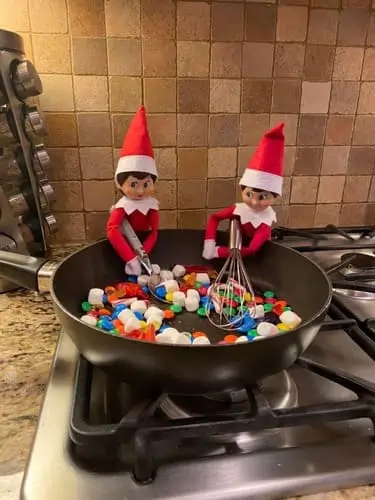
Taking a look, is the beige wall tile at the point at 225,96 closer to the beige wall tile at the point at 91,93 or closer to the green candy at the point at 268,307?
the beige wall tile at the point at 91,93

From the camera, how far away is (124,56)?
2.18 ft

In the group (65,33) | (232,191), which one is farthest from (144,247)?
(65,33)

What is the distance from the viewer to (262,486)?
30cm

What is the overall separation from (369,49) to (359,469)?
684 millimetres

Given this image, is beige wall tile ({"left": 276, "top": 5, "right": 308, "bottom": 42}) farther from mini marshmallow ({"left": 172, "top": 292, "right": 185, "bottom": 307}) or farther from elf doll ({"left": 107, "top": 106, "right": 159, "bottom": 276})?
mini marshmallow ({"left": 172, "top": 292, "right": 185, "bottom": 307})

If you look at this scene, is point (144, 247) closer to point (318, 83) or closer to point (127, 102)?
point (127, 102)

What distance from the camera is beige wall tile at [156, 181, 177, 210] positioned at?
29.5 inches

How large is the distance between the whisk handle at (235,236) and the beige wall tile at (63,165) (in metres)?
0.29

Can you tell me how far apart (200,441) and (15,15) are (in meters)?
0.63

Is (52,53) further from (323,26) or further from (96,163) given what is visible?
(323,26)

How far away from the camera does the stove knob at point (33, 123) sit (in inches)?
23.3

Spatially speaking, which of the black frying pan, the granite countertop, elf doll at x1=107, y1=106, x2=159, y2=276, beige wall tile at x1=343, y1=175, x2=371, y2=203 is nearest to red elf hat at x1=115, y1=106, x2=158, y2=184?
elf doll at x1=107, y1=106, x2=159, y2=276

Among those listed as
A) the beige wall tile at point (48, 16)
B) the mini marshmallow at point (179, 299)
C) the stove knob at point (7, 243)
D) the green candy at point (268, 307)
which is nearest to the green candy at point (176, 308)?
the mini marshmallow at point (179, 299)

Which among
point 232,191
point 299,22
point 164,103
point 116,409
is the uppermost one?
point 299,22
